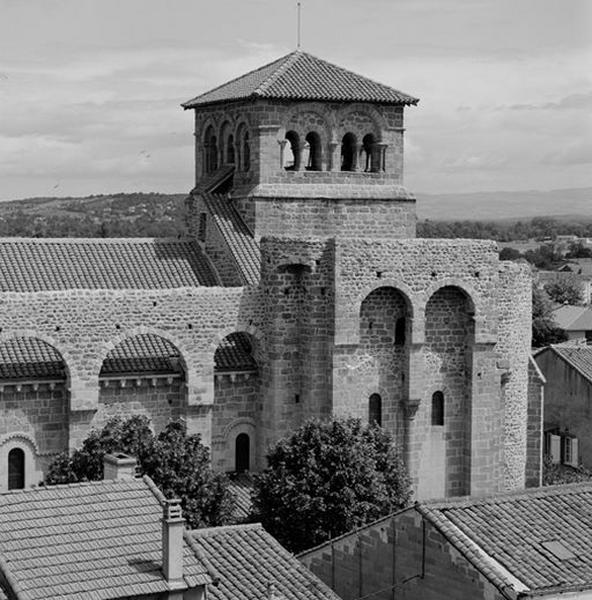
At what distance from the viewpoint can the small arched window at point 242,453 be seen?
45.5 metres

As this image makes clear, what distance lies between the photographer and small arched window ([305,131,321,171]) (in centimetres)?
4981

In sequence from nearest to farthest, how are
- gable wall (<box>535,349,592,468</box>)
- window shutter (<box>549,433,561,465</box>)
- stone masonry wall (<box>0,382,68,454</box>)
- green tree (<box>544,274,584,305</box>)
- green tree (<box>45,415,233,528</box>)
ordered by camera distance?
1. green tree (<box>45,415,233,528</box>)
2. stone masonry wall (<box>0,382,68,454</box>)
3. gable wall (<box>535,349,592,468</box>)
4. window shutter (<box>549,433,561,465</box>)
5. green tree (<box>544,274,584,305</box>)

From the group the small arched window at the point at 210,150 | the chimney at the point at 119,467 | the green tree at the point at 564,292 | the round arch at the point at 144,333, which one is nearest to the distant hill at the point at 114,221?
the green tree at the point at 564,292

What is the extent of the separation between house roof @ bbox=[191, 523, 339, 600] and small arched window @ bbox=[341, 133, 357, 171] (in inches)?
902

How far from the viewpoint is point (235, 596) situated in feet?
87.2

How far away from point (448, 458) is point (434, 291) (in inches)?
208

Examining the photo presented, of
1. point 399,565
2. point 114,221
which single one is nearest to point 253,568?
point 399,565

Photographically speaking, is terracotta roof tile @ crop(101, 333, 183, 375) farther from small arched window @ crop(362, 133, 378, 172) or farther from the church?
small arched window @ crop(362, 133, 378, 172)

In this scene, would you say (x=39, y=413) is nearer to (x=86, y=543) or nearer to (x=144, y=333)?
(x=144, y=333)

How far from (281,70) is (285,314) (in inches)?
377

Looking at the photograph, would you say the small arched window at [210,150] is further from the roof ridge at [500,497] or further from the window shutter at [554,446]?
the roof ridge at [500,497]

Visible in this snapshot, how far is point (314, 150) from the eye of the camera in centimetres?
5003

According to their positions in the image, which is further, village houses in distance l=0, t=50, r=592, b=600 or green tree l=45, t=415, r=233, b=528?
village houses in distance l=0, t=50, r=592, b=600

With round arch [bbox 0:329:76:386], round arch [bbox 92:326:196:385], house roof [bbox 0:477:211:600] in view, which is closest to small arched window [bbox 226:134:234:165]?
round arch [bbox 92:326:196:385]
